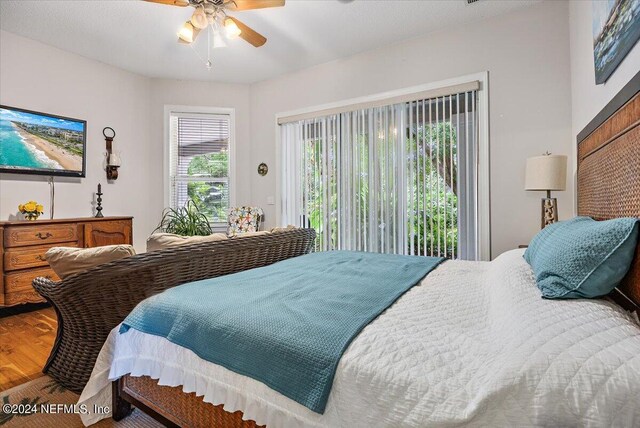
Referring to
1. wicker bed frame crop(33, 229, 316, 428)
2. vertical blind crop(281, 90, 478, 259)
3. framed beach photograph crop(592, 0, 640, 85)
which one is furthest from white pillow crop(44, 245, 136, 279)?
vertical blind crop(281, 90, 478, 259)

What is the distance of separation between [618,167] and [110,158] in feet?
15.2

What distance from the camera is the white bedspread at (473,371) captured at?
0.65 meters

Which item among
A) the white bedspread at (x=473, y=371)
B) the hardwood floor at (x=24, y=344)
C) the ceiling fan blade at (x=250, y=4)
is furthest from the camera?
the ceiling fan blade at (x=250, y=4)

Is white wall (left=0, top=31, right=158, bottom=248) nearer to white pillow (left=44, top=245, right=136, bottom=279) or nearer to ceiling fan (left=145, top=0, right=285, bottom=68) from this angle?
ceiling fan (left=145, top=0, right=285, bottom=68)

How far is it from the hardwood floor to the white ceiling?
272cm

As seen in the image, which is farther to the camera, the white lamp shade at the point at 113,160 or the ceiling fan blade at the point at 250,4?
the white lamp shade at the point at 113,160

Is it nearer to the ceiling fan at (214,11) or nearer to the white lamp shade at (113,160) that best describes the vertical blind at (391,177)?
the ceiling fan at (214,11)

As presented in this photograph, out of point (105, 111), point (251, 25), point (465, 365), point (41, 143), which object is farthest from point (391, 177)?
point (41, 143)

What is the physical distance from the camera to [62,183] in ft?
12.1

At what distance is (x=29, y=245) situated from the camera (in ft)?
9.95

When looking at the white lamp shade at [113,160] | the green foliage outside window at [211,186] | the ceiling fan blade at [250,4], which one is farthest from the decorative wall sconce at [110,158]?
the ceiling fan blade at [250,4]

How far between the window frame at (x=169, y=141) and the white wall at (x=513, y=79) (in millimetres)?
2220

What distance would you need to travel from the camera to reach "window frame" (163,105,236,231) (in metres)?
4.54

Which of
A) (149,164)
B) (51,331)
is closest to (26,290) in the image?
(51,331)
